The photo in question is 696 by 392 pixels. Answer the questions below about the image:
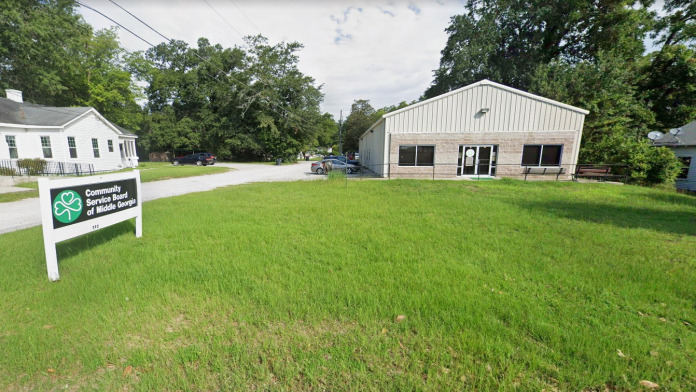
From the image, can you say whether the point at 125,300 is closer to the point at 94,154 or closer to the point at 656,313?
the point at 656,313

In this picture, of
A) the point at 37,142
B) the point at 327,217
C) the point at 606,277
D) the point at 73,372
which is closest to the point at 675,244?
the point at 606,277

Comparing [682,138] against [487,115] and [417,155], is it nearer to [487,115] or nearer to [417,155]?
[487,115]

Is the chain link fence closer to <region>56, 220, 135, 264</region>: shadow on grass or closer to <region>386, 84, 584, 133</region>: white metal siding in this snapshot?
<region>386, 84, 584, 133</region>: white metal siding

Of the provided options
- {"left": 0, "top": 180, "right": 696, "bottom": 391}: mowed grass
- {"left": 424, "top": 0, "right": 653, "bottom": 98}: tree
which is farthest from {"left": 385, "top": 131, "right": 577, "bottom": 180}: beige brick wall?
{"left": 424, "top": 0, "right": 653, "bottom": 98}: tree

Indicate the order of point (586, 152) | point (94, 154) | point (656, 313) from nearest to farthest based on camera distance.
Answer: point (656, 313) → point (586, 152) → point (94, 154)

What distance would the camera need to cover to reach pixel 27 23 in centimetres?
2242

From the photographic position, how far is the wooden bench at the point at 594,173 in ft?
50.9

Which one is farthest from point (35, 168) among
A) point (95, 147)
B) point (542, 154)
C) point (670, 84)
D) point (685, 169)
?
point (670, 84)

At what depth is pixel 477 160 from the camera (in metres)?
16.6

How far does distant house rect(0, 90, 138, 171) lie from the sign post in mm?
20738

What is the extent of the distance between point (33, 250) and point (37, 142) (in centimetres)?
2148

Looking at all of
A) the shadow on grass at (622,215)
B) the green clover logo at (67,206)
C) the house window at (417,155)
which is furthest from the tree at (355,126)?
the green clover logo at (67,206)

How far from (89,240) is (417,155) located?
15.3 m

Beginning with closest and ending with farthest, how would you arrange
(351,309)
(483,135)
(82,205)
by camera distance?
(351,309) → (82,205) → (483,135)
